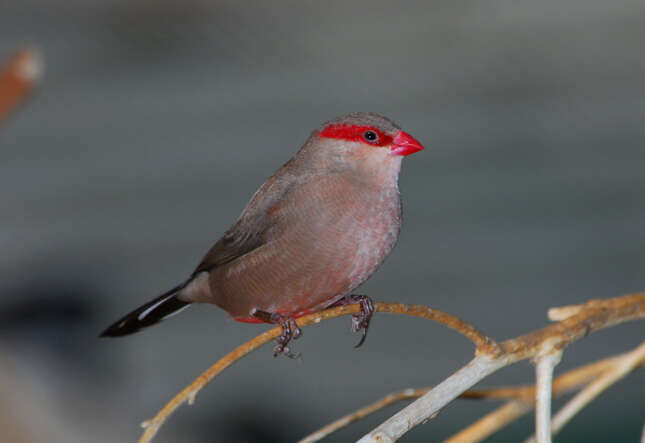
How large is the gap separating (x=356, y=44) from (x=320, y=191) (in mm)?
2915

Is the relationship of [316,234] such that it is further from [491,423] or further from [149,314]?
[491,423]

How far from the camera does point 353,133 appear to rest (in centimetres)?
175

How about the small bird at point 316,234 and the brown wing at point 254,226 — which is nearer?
the small bird at point 316,234

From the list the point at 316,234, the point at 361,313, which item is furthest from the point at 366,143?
the point at 361,313

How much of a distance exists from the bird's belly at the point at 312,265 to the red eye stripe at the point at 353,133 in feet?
0.53

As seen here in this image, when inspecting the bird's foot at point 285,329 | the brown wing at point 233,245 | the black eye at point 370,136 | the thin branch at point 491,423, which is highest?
the black eye at point 370,136

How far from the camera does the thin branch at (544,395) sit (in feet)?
3.48

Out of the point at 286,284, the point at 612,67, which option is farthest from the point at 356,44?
the point at 286,284

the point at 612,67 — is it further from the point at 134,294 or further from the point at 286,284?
the point at 286,284

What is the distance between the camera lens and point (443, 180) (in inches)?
186

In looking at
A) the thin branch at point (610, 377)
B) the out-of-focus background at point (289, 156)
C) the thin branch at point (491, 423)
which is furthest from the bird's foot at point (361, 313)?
the out-of-focus background at point (289, 156)

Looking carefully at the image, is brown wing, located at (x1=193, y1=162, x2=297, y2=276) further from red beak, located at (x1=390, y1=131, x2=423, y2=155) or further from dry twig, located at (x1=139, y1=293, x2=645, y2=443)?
dry twig, located at (x1=139, y1=293, x2=645, y2=443)

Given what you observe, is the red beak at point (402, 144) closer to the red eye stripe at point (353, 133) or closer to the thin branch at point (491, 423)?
the red eye stripe at point (353, 133)

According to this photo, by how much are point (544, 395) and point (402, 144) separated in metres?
0.75
